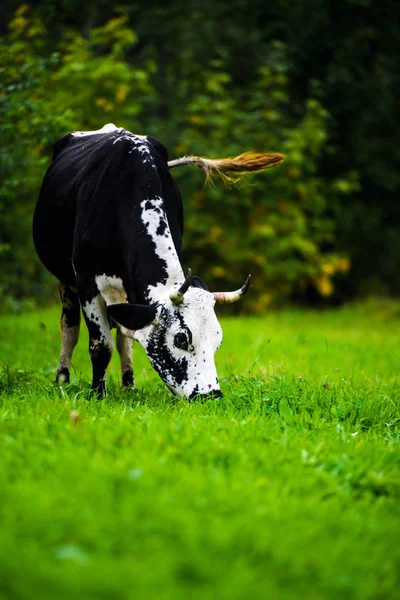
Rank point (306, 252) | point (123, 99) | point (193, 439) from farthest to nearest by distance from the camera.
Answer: point (306, 252) → point (123, 99) → point (193, 439)

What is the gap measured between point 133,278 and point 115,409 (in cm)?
100

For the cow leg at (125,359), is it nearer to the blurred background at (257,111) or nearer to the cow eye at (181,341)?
the cow eye at (181,341)

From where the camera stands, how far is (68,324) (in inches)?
240

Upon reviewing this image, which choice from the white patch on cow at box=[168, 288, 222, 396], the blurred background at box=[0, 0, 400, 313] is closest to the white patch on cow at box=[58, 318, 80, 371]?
the white patch on cow at box=[168, 288, 222, 396]

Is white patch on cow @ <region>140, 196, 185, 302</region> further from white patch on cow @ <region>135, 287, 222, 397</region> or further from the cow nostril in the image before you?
the cow nostril

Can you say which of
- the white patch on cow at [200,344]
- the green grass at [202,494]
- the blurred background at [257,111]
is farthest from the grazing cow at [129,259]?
the blurred background at [257,111]

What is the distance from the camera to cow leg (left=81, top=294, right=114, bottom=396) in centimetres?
517

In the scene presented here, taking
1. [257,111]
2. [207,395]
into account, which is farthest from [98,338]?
[257,111]

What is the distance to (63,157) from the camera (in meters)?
6.26

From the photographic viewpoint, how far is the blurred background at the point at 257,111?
12.0m

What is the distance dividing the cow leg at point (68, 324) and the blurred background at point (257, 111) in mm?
4927

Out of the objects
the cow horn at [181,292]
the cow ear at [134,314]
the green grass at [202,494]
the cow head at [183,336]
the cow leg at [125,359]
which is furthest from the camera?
the cow leg at [125,359]

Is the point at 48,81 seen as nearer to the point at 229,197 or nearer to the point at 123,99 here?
the point at 123,99

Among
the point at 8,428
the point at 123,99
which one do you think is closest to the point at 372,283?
the point at 123,99
